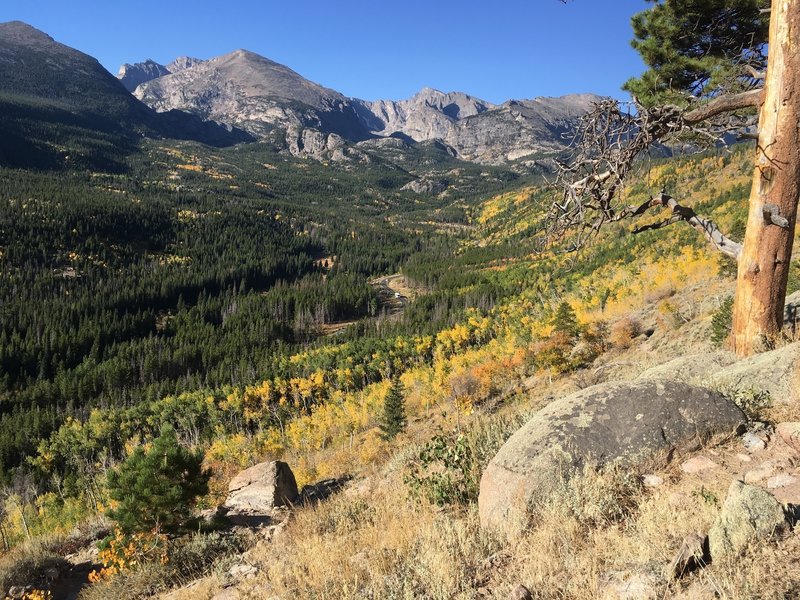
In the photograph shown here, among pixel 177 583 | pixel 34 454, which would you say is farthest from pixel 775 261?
pixel 34 454

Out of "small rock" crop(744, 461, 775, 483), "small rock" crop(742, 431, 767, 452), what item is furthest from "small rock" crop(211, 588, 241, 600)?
"small rock" crop(742, 431, 767, 452)

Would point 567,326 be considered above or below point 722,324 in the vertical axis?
below

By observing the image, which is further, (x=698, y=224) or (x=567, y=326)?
(x=567, y=326)

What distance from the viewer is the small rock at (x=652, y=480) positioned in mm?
5337

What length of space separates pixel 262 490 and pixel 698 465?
32.3 feet

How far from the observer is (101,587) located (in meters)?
7.73

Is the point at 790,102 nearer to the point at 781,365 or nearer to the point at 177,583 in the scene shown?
the point at 781,365

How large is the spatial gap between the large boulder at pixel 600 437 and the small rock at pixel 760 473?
0.72 m

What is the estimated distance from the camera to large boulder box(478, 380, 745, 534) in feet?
18.2

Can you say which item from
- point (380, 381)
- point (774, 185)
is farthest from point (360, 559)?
point (380, 381)

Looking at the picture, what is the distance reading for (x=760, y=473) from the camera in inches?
196

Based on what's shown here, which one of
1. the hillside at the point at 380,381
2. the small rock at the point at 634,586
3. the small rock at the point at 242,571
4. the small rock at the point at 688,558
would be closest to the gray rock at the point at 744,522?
the small rock at the point at 688,558

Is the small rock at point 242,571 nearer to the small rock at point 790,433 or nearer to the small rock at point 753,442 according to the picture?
the small rock at point 753,442

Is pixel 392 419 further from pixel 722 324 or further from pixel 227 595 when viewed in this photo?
pixel 227 595
